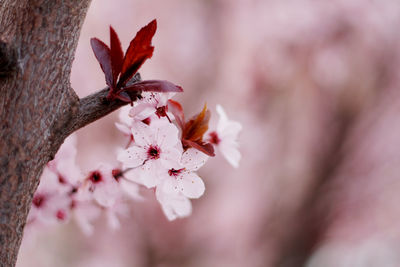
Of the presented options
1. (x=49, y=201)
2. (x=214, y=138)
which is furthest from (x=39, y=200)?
(x=214, y=138)

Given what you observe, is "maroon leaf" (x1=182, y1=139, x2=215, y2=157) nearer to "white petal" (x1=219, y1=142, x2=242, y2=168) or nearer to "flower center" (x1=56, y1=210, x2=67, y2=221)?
"white petal" (x1=219, y1=142, x2=242, y2=168)

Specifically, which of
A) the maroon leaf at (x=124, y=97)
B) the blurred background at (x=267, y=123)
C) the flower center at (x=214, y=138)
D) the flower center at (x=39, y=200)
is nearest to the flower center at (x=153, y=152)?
the maroon leaf at (x=124, y=97)

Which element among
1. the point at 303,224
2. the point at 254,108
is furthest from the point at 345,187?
the point at 254,108

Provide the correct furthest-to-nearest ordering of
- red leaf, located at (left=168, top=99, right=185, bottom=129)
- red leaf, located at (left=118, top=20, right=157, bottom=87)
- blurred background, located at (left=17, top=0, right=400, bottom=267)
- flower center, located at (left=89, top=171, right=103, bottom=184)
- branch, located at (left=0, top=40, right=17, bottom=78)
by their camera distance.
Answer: blurred background, located at (left=17, top=0, right=400, bottom=267), flower center, located at (left=89, top=171, right=103, bottom=184), red leaf, located at (left=168, top=99, right=185, bottom=129), red leaf, located at (left=118, top=20, right=157, bottom=87), branch, located at (left=0, top=40, right=17, bottom=78)

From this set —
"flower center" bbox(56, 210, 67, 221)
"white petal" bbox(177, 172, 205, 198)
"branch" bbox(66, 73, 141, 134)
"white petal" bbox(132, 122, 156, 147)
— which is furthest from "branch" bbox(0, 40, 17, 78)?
"flower center" bbox(56, 210, 67, 221)

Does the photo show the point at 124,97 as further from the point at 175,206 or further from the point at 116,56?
the point at 175,206
